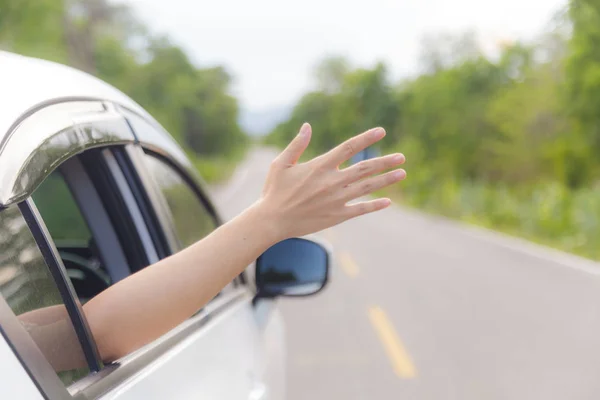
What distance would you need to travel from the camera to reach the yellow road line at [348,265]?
41.1ft

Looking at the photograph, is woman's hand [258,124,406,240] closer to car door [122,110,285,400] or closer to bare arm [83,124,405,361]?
bare arm [83,124,405,361]

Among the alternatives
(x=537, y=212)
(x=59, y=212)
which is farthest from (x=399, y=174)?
(x=537, y=212)

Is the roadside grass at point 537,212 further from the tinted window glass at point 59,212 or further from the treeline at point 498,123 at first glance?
the tinted window glass at point 59,212

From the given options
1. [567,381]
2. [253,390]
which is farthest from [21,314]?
[567,381]

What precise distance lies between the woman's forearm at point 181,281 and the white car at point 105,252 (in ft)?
0.21

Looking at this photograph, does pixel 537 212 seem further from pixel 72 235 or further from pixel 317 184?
pixel 317 184

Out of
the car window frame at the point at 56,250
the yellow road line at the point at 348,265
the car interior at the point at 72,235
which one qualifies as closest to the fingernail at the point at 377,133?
the car window frame at the point at 56,250

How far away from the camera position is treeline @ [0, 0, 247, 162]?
17.5 meters

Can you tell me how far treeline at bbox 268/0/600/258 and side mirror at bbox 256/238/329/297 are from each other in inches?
401

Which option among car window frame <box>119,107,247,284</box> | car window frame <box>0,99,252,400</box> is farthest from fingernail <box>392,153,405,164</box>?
car window frame <box>119,107,247,284</box>

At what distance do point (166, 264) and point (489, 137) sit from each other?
41917mm

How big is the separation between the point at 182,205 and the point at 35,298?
1.33 metres

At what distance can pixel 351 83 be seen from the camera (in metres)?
38.3

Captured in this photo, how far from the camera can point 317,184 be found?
60.3 inches
